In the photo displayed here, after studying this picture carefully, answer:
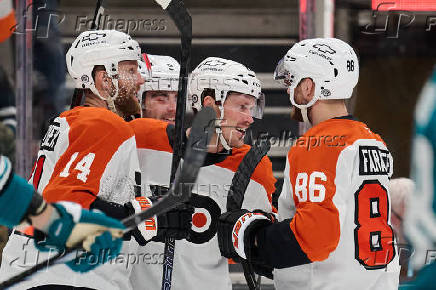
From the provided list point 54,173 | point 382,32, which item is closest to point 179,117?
point 54,173

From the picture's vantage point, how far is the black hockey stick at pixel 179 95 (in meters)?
3.02

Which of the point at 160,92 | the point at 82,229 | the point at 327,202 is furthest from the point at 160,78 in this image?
the point at 82,229

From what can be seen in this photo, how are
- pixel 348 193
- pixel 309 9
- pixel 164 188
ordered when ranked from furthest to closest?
pixel 309 9 → pixel 164 188 → pixel 348 193

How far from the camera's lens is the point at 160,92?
3.68 m

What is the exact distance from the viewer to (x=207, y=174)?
10.5ft

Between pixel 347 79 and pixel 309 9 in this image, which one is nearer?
pixel 347 79

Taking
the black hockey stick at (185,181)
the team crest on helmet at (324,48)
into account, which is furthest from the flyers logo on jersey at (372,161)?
the black hockey stick at (185,181)

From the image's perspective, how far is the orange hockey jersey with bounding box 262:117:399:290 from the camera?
2.57 metres

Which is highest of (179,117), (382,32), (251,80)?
(382,32)

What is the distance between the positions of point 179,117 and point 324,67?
55 centimetres

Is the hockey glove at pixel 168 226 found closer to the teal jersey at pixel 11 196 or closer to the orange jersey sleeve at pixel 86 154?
the orange jersey sleeve at pixel 86 154

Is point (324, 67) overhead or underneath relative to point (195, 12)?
underneath

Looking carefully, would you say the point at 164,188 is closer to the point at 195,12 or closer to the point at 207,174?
the point at 207,174

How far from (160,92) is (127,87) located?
0.65 metres
